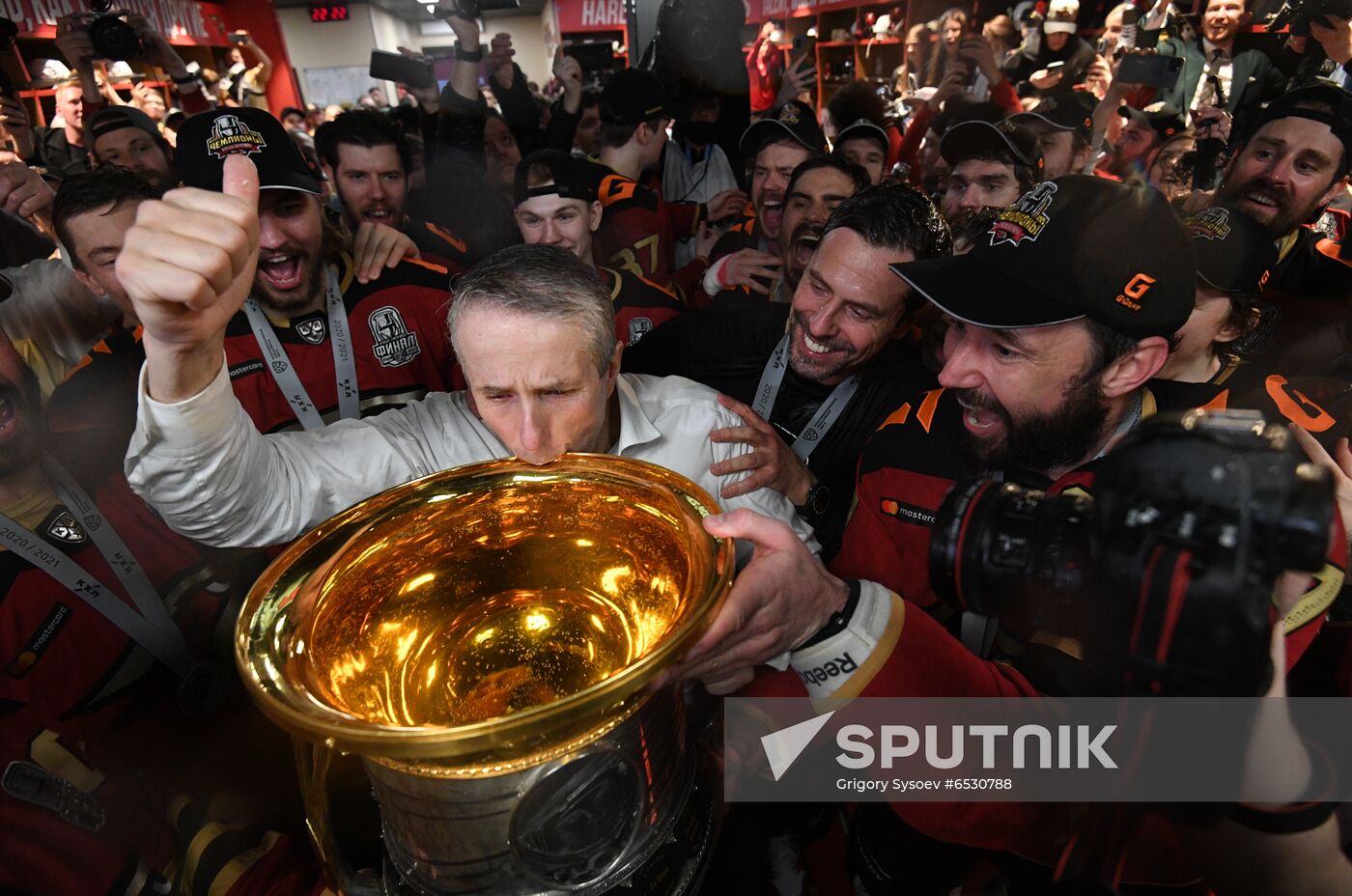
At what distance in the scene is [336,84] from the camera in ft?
32.7

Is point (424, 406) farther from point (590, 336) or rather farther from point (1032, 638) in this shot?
point (1032, 638)

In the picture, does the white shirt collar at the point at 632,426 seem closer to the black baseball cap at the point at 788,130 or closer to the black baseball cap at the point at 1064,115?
the black baseball cap at the point at 788,130

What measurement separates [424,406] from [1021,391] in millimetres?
1162

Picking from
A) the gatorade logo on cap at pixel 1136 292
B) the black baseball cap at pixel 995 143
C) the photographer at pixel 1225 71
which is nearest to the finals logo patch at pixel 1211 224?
the gatorade logo on cap at pixel 1136 292

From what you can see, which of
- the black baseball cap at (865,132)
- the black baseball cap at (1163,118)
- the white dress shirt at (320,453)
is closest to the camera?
the white dress shirt at (320,453)

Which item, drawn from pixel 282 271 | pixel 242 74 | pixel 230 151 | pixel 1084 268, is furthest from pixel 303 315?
pixel 242 74

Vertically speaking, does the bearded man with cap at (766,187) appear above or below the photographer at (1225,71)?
below

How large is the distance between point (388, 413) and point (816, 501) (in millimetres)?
954

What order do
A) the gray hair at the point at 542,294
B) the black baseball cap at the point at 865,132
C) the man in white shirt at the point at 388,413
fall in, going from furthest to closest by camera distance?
the black baseball cap at the point at 865,132 < the gray hair at the point at 542,294 < the man in white shirt at the point at 388,413

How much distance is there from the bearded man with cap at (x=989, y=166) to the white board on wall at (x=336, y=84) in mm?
9495

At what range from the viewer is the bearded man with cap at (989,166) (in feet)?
8.36

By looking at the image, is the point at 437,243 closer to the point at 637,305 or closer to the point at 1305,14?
the point at 637,305

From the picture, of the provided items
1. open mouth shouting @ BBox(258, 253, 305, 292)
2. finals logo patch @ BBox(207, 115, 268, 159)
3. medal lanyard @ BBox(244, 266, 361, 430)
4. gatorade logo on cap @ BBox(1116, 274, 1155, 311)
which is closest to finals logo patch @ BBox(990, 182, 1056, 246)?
gatorade logo on cap @ BBox(1116, 274, 1155, 311)

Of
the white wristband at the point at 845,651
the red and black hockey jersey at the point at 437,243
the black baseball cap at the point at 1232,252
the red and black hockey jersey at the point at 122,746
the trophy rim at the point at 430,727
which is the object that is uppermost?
the black baseball cap at the point at 1232,252
